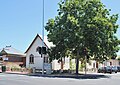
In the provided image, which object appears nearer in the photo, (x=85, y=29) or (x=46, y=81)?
(x=46, y=81)

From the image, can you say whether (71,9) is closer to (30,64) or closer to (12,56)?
(30,64)

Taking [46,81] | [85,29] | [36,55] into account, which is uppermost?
[85,29]

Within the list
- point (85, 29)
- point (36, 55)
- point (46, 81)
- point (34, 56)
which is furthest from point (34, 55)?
point (46, 81)

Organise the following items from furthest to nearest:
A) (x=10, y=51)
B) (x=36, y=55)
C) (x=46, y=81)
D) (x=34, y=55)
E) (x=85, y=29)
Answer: (x=10, y=51)
(x=34, y=55)
(x=36, y=55)
(x=85, y=29)
(x=46, y=81)

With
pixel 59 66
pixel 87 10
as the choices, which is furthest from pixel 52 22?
pixel 59 66

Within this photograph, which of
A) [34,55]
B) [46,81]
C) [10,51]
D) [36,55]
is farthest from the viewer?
[10,51]

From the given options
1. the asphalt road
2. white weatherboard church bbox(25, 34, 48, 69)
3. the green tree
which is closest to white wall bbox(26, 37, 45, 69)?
white weatherboard church bbox(25, 34, 48, 69)

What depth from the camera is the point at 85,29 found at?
3969 cm

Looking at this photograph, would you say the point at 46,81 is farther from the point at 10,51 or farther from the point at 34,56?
the point at 10,51

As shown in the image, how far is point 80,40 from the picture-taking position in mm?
39188

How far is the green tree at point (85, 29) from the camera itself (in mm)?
39312

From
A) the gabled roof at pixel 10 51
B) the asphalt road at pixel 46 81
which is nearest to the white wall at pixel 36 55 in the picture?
the gabled roof at pixel 10 51

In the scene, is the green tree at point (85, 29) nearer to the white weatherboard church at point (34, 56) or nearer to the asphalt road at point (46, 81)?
the asphalt road at point (46, 81)

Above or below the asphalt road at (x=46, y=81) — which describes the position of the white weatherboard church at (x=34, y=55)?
above
